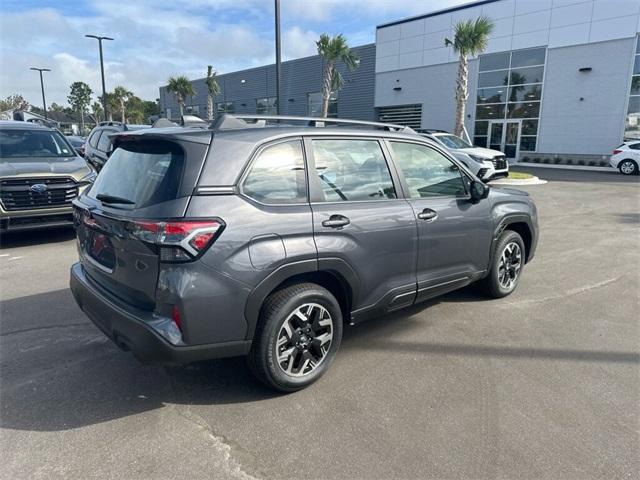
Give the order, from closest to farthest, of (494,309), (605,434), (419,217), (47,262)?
(605,434) → (419,217) → (494,309) → (47,262)

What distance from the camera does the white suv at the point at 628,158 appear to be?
19.3 m

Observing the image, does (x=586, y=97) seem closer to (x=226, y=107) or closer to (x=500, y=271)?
(x=500, y=271)

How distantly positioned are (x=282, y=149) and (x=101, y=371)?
215 cm

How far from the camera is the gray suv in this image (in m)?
2.63

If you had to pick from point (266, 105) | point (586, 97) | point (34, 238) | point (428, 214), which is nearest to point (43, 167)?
point (34, 238)

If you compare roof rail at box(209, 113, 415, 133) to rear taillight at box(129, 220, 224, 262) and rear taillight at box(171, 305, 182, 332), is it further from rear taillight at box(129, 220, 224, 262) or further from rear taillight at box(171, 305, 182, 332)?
rear taillight at box(171, 305, 182, 332)

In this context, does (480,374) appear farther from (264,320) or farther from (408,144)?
(408,144)

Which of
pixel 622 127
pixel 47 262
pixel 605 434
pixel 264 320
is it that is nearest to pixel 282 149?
pixel 264 320

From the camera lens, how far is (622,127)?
73.4 ft

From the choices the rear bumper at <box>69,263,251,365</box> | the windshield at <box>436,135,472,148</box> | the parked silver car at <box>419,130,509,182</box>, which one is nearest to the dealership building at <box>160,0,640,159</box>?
the parked silver car at <box>419,130,509,182</box>

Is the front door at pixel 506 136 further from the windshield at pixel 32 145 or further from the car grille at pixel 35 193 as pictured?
the car grille at pixel 35 193

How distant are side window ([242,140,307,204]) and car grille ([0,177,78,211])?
5.54 m

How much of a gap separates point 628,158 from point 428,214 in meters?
20.2

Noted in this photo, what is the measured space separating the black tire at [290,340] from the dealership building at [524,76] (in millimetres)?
24970
